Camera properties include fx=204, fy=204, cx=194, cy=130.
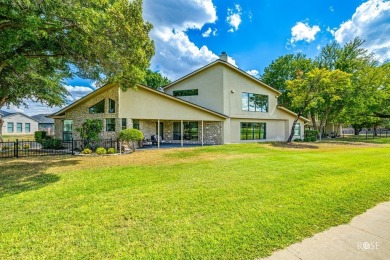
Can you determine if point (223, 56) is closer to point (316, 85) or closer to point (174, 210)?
point (316, 85)

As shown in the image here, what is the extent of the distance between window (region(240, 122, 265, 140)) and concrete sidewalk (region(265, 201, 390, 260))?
18.7 metres

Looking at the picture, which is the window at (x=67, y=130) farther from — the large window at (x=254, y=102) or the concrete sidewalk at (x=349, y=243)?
the concrete sidewalk at (x=349, y=243)

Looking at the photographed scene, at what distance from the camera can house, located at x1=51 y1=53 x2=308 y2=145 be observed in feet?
54.2

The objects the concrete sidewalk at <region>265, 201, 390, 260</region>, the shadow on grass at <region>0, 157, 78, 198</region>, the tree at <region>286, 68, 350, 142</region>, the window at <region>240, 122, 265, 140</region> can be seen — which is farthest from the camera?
the window at <region>240, 122, 265, 140</region>

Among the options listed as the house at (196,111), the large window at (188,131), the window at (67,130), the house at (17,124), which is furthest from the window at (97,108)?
the house at (17,124)

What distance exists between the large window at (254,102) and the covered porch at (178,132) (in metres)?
4.11

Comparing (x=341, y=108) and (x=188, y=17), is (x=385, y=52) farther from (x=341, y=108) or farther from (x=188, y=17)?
(x=188, y=17)

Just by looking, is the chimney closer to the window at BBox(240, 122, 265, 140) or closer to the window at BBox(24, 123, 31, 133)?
the window at BBox(240, 122, 265, 140)

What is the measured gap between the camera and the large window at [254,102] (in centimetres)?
2270

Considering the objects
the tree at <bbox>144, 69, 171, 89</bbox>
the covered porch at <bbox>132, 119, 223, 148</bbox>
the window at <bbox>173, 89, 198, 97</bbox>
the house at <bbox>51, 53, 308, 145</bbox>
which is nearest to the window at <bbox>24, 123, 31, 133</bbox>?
the tree at <bbox>144, 69, 171, 89</bbox>

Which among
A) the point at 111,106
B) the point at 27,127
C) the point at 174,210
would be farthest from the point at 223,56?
the point at 27,127

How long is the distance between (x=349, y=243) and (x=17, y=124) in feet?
195

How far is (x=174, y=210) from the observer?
15.2 ft

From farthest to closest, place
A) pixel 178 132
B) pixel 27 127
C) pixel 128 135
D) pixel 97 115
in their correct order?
pixel 27 127 < pixel 178 132 < pixel 97 115 < pixel 128 135
